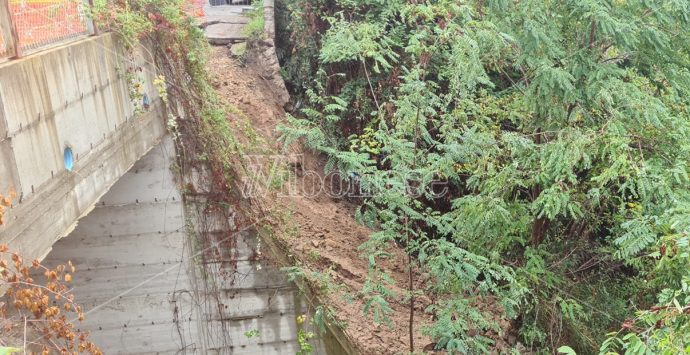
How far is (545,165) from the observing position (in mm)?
4789

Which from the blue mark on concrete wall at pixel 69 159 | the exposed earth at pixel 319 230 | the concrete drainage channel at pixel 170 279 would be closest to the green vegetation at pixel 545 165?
the exposed earth at pixel 319 230

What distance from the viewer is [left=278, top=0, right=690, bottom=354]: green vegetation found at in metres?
4.52

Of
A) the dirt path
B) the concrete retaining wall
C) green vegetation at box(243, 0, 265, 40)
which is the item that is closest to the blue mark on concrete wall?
the concrete retaining wall

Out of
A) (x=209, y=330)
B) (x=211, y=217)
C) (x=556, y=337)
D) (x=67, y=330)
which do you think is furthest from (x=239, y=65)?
(x=556, y=337)

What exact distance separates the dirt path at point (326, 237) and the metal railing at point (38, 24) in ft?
8.14

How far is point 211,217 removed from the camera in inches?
245

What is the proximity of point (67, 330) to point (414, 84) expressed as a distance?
10.9 ft

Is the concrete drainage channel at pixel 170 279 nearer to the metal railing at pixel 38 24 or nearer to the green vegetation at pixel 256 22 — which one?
the metal railing at pixel 38 24

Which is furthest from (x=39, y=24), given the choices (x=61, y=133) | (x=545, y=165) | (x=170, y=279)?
(x=545, y=165)

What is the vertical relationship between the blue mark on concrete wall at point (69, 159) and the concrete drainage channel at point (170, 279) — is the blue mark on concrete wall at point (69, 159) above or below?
above

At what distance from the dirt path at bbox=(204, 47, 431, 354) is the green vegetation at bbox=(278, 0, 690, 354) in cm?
69

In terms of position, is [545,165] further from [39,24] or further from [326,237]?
[39,24]

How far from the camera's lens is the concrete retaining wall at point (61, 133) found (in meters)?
3.62

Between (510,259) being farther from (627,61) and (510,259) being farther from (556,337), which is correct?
(627,61)
